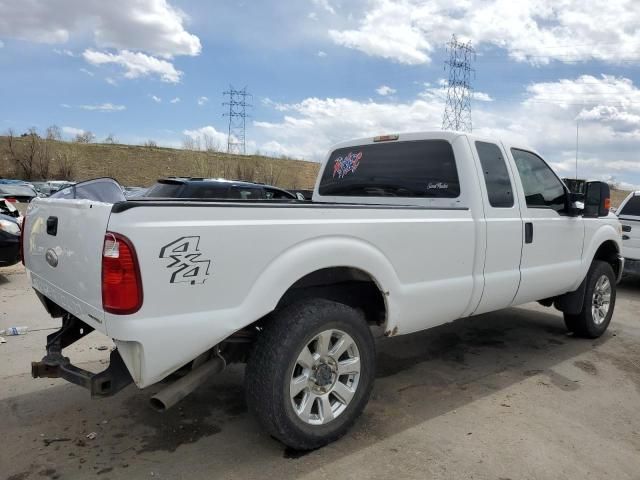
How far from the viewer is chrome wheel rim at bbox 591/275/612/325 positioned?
5.59 metres

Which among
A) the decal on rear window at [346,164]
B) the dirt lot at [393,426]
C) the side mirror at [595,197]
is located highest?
the decal on rear window at [346,164]

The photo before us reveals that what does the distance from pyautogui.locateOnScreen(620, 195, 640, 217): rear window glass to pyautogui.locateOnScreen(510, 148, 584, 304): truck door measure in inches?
188

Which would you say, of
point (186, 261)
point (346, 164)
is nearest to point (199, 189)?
point (346, 164)

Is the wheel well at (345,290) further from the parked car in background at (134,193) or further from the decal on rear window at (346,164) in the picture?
the decal on rear window at (346,164)

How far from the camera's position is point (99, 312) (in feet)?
8.24

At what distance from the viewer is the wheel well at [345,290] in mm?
3217

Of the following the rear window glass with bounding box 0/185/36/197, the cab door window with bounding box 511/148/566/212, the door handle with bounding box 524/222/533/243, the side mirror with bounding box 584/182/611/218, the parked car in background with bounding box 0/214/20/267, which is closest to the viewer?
the door handle with bounding box 524/222/533/243

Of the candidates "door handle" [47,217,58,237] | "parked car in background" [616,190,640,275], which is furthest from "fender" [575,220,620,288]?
"door handle" [47,217,58,237]

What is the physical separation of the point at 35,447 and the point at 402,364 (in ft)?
9.66

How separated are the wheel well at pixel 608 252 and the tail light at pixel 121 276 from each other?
5140 millimetres

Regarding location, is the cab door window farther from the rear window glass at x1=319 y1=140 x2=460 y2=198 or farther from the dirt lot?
the dirt lot

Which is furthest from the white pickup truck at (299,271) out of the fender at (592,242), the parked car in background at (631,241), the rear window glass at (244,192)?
the rear window glass at (244,192)

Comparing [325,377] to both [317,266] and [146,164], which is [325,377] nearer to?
[317,266]

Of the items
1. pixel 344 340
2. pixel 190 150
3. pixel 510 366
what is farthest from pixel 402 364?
pixel 190 150
